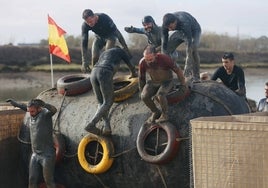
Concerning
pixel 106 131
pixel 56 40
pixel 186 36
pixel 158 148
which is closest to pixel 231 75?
pixel 186 36

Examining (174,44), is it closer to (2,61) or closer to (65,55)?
(65,55)

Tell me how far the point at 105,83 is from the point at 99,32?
1478mm

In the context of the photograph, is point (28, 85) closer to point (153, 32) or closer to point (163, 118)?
point (153, 32)

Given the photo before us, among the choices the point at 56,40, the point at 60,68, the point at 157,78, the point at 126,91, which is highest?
the point at 56,40

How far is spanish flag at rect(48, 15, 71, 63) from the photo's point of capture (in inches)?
641

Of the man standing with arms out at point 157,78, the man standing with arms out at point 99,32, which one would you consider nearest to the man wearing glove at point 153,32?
the man standing with arms out at point 99,32

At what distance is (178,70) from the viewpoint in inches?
384

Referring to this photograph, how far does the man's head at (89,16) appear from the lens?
1125 centimetres

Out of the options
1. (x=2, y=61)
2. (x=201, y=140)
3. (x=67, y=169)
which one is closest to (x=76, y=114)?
(x=67, y=169)

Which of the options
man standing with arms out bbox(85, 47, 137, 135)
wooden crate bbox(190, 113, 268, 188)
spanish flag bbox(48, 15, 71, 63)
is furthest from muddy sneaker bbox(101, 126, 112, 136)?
spanish flag bbox(48, 15, 71, 63)

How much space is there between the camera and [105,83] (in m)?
10.6

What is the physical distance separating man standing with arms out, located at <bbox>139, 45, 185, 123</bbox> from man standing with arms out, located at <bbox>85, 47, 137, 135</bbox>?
0.73 metres

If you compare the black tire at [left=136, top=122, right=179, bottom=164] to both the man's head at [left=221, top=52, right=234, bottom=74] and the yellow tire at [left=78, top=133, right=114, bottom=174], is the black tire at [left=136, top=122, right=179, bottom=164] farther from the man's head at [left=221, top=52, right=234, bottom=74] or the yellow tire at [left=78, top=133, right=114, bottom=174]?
the man's head at [left=221, top=52, right=234, bottom=74]

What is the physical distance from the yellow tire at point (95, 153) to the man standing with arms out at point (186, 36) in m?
1.80
